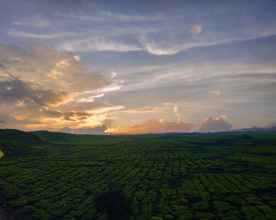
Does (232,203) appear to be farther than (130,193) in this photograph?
No

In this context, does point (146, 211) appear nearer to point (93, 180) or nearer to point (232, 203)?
point (232, 203)

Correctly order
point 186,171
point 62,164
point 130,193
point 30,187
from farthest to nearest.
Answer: point 62,164, point 186,171, point 30,187, point 130,193

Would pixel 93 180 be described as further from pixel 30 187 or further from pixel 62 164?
pixel 62 164

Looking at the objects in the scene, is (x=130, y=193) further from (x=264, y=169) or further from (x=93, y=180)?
(x=264, y=169)

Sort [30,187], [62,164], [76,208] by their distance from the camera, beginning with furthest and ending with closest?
[62,164], [30,187], [76,208]

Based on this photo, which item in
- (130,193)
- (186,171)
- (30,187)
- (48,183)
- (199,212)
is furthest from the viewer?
(186,171)

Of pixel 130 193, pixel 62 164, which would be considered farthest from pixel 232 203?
pixel 62 164

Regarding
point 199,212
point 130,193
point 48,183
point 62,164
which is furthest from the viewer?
point 62,164

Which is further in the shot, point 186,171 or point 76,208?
point 186,171

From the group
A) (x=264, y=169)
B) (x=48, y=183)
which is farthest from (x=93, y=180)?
(x=264, y=169)
